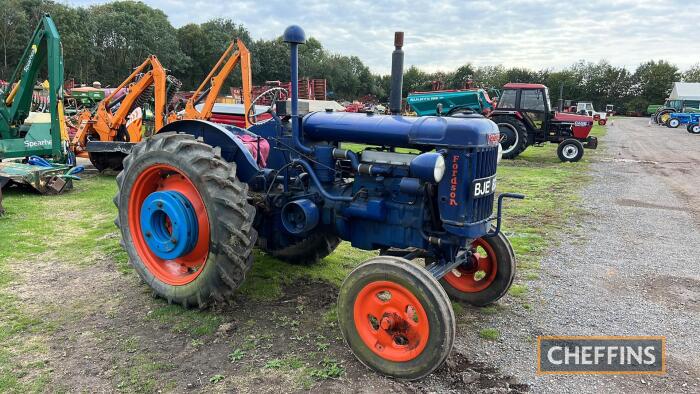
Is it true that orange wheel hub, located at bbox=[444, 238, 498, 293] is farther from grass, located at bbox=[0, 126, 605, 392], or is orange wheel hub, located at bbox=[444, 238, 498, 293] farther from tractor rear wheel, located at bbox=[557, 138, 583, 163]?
tractor rear wheel, located at bbox=[557, 138, 583, 163]

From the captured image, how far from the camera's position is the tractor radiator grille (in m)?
3.29

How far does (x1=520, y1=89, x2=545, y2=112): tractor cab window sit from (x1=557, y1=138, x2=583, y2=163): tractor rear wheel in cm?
127

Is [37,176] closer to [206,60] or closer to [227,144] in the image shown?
[227,144]

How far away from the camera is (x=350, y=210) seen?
3736 millimetres

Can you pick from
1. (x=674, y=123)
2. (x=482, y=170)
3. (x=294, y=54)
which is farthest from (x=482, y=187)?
(x=674, y=123)

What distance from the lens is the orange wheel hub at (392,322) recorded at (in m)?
2.95

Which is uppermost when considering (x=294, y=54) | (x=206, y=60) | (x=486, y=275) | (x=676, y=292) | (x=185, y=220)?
(x=206, y=60)

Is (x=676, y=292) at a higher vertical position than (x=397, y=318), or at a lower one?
lower

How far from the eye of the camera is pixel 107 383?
290cm

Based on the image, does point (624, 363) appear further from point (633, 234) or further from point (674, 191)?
point (674, 191)

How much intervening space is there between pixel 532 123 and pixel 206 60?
4664 centimetres

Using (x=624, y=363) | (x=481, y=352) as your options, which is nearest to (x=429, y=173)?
(x=481, y=352)

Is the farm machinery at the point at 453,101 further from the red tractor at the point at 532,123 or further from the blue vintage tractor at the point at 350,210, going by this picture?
the blue vintage tractor at the point at 350,210

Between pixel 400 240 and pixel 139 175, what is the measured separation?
2246 mm
